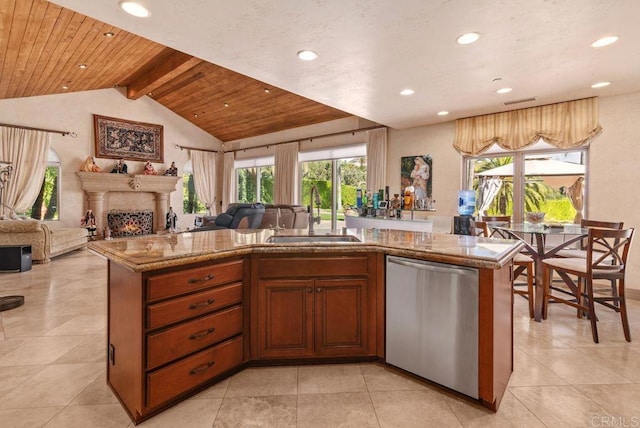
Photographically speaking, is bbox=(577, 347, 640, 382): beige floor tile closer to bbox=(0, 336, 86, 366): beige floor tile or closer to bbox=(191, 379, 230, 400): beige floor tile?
bbox=(191, 379, 230, 400): beige floor tile

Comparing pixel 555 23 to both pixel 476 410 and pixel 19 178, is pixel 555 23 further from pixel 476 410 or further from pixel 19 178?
pixel 19 178

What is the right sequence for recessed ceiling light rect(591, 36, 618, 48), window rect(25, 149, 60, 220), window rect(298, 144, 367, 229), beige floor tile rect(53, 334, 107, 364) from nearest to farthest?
1. beige floor tile rect(53, 334, 107, 364)
2. recessed ceiling light rect(591, 36, 618, 48)
3. window rect(298, 144, 367, 229)
4. window rect(25, 149, 60, 220)

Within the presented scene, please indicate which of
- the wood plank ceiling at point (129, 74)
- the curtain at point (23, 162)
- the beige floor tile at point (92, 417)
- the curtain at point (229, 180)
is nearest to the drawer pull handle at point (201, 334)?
the beige floor tile at point (92, 417)

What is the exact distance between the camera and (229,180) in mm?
9805

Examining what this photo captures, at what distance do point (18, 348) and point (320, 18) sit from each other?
3.39m

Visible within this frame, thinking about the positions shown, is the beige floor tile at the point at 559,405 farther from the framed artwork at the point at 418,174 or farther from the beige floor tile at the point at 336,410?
the framed artwork at the point at 418,174

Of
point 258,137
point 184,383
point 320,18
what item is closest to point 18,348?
point 184,383

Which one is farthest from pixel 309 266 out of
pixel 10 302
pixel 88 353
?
pixel 10 302

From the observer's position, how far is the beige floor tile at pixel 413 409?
164cm

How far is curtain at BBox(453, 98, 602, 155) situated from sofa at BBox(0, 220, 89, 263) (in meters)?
7.03

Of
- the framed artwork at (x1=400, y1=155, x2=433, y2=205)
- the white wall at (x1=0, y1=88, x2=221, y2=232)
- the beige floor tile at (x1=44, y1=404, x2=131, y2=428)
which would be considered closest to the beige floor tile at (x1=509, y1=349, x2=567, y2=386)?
the beige floor tile at (x1=44, y1=404, x2=131, y2=428)

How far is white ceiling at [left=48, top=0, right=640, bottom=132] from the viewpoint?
2.20 m

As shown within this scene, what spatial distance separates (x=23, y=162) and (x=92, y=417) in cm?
747

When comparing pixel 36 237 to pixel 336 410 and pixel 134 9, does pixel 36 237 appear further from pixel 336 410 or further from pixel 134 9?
pixel 336 410
